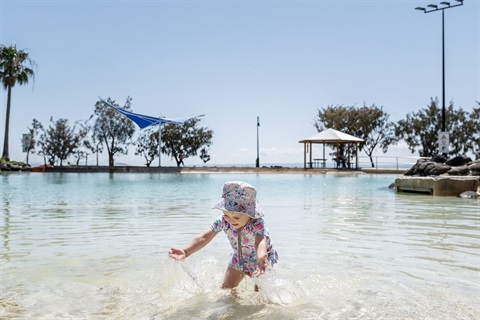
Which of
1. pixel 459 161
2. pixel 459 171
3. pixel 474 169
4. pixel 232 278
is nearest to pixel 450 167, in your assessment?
pixel 459 161

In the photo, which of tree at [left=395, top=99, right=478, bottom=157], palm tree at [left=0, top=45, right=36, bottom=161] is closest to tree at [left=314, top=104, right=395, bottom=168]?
tree at [left=395, top=99, right=478, bottom=157]

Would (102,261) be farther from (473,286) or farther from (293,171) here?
(293,171)

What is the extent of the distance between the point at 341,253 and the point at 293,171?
2948 cm

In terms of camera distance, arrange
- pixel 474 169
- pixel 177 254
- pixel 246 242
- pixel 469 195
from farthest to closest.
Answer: pixel 474 169
pixel 469 195
pixel 246 242
pixel 177 254

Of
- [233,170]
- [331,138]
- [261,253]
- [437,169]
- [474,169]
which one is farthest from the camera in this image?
[233,170]

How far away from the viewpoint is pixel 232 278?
3.66 meters

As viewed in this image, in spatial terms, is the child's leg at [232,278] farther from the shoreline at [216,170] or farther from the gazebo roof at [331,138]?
the shoreline at [216,170]

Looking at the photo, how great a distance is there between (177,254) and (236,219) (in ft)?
1.54

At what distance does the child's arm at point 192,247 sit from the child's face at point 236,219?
0.69ft

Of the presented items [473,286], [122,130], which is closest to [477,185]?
[473,286]

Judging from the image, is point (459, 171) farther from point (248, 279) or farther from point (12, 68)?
point (12, 68)

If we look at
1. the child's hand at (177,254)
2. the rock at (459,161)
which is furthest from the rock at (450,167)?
the child's hand at (177,254)

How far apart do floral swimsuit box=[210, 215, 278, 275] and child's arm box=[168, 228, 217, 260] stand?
0.09 m

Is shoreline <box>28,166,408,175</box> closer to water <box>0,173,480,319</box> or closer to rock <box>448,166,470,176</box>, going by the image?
rock <box>448,166,470,176</box>
